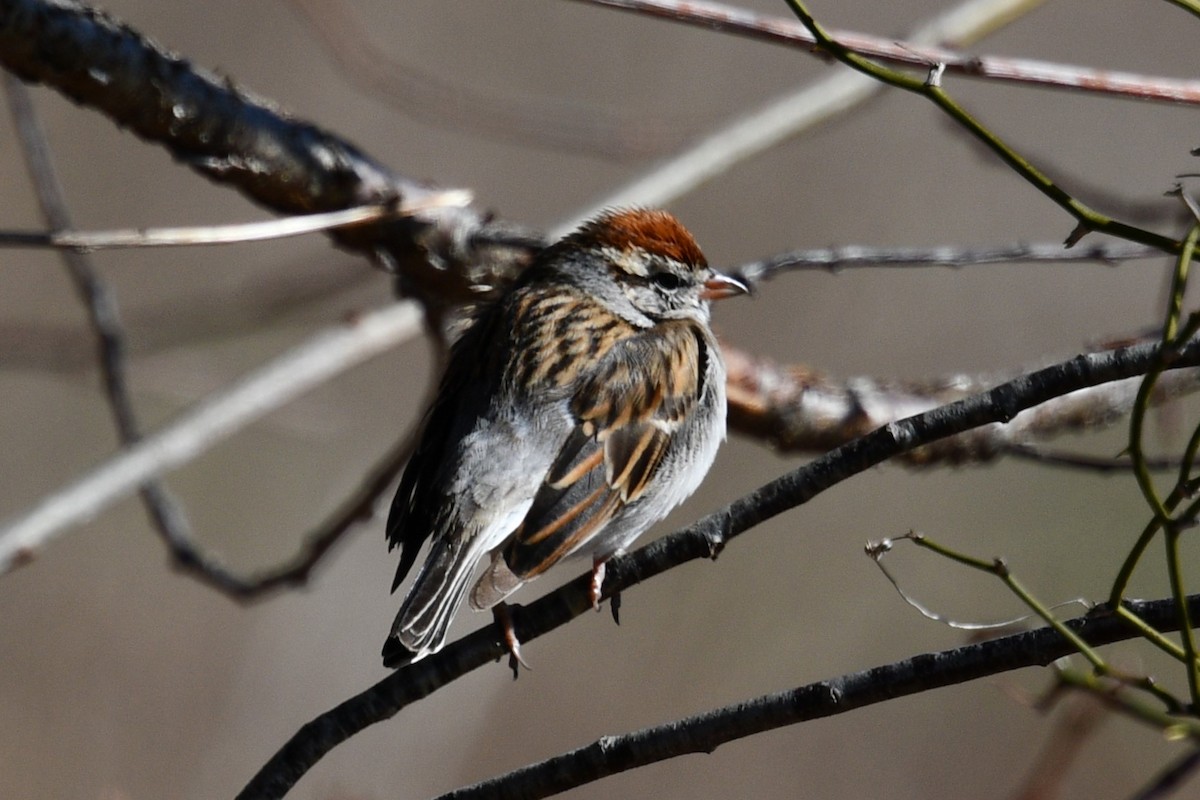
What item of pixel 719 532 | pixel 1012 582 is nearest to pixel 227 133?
pixel 719 532

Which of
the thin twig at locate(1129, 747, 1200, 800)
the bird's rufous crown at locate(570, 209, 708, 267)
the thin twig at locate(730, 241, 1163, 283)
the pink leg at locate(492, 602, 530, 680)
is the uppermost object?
the bird's rufous crown at locate(570, 209, 708, 267)

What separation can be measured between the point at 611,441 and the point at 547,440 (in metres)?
0.15

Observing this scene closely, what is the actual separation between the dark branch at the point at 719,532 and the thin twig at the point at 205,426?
102cm

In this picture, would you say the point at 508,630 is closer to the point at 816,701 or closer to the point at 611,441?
the point at 816,701

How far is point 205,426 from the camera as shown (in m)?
3.17

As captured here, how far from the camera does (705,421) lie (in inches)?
132

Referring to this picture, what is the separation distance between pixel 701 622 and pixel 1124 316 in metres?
2.66

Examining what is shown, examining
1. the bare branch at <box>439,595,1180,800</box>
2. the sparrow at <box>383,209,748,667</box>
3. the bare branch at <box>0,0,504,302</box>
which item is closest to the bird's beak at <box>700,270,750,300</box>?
the sparrow at <box>383,209,748,667</box>

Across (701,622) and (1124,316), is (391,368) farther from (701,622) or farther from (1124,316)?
(1124,316)

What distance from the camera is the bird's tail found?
8.59 feet

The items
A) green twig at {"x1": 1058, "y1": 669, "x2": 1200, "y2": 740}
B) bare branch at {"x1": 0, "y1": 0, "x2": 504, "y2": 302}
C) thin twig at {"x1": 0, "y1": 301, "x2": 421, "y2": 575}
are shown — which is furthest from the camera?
thin twig at {"x1": 0, "y1": 301, "x2": 421, "y2": 575}

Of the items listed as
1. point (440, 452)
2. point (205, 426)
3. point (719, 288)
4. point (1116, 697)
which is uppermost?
point (719, 288)

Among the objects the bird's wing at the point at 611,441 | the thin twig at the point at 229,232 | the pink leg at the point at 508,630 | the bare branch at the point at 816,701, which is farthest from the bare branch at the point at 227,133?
the bare branch at the point at 816,701

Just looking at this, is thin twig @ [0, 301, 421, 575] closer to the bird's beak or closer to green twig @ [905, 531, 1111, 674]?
the bird's beak
